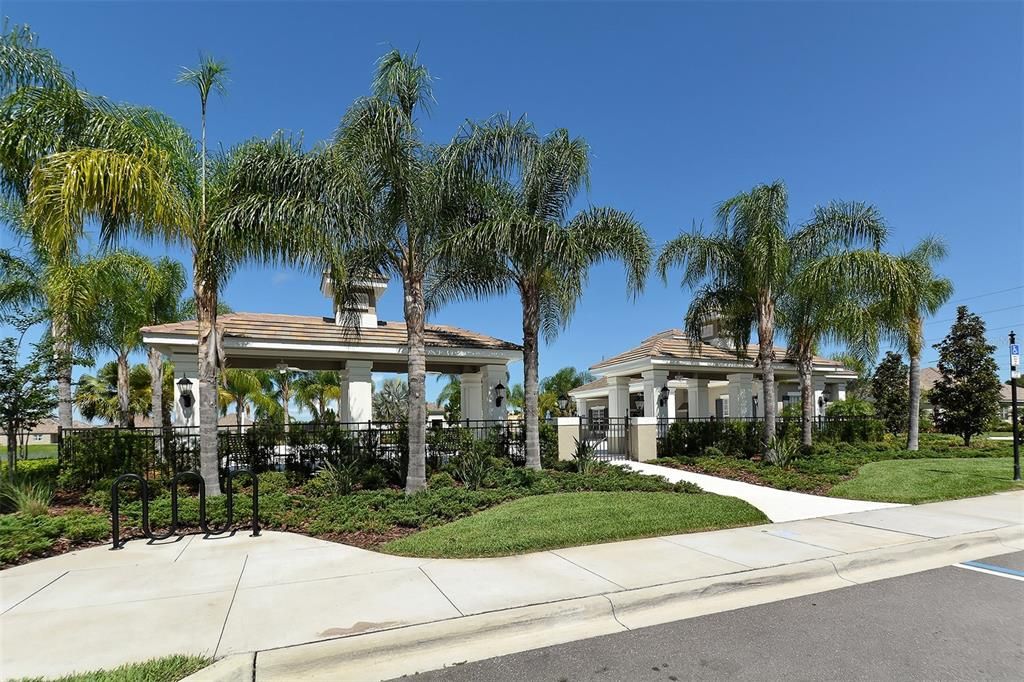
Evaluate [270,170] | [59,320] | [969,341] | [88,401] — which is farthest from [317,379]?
[969,341]

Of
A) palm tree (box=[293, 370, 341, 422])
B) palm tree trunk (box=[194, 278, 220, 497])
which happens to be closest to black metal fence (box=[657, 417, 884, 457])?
palm tree trunk (box=[194, 278, 220, 497])

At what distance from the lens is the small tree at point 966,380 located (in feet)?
83.3

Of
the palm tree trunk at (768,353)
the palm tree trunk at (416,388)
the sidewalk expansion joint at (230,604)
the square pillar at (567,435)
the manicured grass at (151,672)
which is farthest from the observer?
the palm tree trunk at (768,353)

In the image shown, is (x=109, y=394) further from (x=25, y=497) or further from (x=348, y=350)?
(x=25, y=497)

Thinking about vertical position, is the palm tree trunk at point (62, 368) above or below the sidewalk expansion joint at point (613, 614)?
above

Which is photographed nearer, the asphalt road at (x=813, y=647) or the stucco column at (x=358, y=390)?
the asphalt road at (x=813, y=647)

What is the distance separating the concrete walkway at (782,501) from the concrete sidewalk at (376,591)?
1418 mm

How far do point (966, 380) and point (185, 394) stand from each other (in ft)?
102

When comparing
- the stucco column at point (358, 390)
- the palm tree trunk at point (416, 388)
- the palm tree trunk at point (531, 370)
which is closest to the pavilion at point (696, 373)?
the palm tree trunk at point (531, 370)

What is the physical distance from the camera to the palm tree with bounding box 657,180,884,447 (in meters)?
15.9

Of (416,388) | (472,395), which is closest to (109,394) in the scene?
(472,395)

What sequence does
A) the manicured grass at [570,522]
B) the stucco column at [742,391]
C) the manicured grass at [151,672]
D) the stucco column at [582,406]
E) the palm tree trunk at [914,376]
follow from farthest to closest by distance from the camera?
the stucco column at [582,406]
the stucco column at [742,391]
the palm tree trunk at [914,376]
the manicured grass at [570,522]
the manicured grass at [151,672]

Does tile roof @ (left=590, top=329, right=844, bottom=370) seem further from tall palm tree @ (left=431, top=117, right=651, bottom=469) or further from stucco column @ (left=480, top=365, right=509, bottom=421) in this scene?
tall palm tree @ (left=431, top=117, right=651, bottom=469)

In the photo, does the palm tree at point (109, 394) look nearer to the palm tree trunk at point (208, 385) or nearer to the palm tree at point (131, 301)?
the palm tree at point (131, 301)
